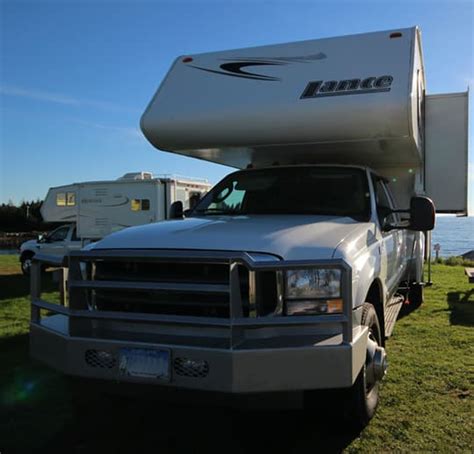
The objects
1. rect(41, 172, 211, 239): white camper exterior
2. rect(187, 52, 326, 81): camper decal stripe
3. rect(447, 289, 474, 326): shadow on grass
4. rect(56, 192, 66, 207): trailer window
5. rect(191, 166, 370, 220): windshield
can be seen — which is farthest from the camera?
rect(56, 192, 66, 207): trailer window

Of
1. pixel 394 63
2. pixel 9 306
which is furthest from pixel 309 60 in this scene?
pixel 9 306

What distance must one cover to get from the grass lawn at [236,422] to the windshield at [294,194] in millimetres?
1627

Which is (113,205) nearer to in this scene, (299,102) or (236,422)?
(299,102)

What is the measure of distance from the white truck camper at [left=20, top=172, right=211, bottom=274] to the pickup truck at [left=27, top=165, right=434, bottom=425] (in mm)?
11318

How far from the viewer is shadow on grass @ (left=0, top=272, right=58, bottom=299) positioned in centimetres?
1112

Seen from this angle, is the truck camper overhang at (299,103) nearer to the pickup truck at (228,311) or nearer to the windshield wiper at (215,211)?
the windshield wiper at (215,211)

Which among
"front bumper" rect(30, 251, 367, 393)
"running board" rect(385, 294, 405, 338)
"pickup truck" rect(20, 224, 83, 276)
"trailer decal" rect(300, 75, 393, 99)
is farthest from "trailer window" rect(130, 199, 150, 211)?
"front bumper" rect(30, 251, 367, 393)

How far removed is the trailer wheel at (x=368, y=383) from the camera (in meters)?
3.49

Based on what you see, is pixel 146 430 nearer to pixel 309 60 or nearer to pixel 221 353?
pixel 221 353

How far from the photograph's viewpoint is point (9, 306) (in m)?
9.41

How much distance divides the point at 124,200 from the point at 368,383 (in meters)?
12.9

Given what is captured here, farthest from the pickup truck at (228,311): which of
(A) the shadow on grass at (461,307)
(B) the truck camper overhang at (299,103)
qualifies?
(A) the shadow on grass at (461,307)

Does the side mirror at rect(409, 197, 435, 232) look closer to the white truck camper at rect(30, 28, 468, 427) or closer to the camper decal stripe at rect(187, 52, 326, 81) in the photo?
the white truck camper at rect(30, 28, 468, 427)

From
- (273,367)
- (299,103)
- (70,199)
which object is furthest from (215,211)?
(70,199)
